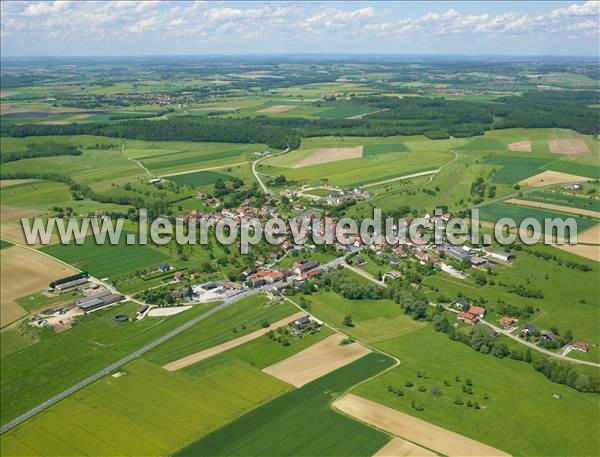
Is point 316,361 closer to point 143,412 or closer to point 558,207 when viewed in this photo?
point 143,412

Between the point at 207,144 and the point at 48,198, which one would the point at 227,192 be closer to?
the point at 48,198

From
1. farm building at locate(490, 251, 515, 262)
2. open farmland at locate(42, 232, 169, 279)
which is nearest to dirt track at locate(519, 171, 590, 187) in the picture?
farm building at locate(490, 251, 515, 262)

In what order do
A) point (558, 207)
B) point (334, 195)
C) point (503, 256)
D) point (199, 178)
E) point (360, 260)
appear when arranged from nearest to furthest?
point (360, 260)
point (503, 256)
point (558, 207)
point (334, 195)
point (199, 178)

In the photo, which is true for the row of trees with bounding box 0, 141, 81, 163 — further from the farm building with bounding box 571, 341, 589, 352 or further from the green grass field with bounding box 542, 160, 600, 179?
the farm building with bounding box 571, 341, 589, 352

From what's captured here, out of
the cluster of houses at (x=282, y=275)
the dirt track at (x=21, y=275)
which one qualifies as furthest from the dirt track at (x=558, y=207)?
the dirt track at (x=21, y=275)

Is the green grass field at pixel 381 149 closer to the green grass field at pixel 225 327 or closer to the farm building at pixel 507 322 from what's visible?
the green grass field at pixel 225 327

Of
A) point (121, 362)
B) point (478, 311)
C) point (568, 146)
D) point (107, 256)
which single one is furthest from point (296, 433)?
point (568, 146)

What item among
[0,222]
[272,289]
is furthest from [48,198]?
[272,289]

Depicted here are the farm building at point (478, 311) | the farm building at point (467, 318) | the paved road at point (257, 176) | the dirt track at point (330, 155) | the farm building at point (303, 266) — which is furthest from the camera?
the dirt track at point (330, 155)
